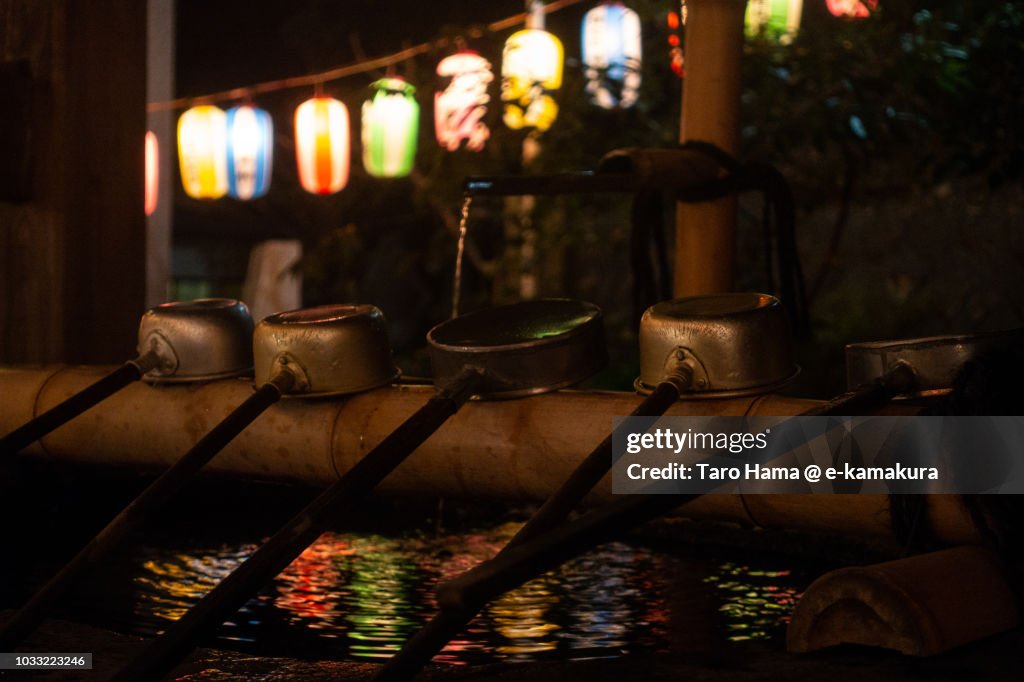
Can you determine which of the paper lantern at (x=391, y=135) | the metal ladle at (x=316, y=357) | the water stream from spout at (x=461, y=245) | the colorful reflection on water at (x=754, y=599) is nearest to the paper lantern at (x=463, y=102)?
the paper lantern at (x=391, y=135)

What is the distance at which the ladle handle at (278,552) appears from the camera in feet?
5.91

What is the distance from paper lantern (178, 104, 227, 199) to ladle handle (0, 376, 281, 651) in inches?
352

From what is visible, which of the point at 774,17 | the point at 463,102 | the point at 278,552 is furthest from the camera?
the point at 463,102

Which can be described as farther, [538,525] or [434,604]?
[434,604]

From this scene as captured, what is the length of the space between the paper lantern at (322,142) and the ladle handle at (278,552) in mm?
8319

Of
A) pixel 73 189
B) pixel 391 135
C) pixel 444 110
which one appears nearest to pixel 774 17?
pixel 444 110

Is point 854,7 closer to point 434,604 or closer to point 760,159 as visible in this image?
point 760,159

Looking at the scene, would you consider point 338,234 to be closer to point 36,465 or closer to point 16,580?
point 36,465

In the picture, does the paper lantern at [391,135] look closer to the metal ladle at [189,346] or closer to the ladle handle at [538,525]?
the metal ladle at [189,346]

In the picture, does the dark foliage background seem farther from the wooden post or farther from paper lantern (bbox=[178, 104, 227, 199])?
the wooden post

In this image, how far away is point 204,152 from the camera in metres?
11.0

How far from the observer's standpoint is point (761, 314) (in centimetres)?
236

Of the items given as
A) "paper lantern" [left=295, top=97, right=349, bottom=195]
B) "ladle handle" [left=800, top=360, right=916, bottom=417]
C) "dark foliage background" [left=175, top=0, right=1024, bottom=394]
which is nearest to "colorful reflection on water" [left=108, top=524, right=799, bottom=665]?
"ladle handle" [left=800, top=360, right=916, bottom=417]

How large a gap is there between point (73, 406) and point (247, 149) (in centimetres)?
869
